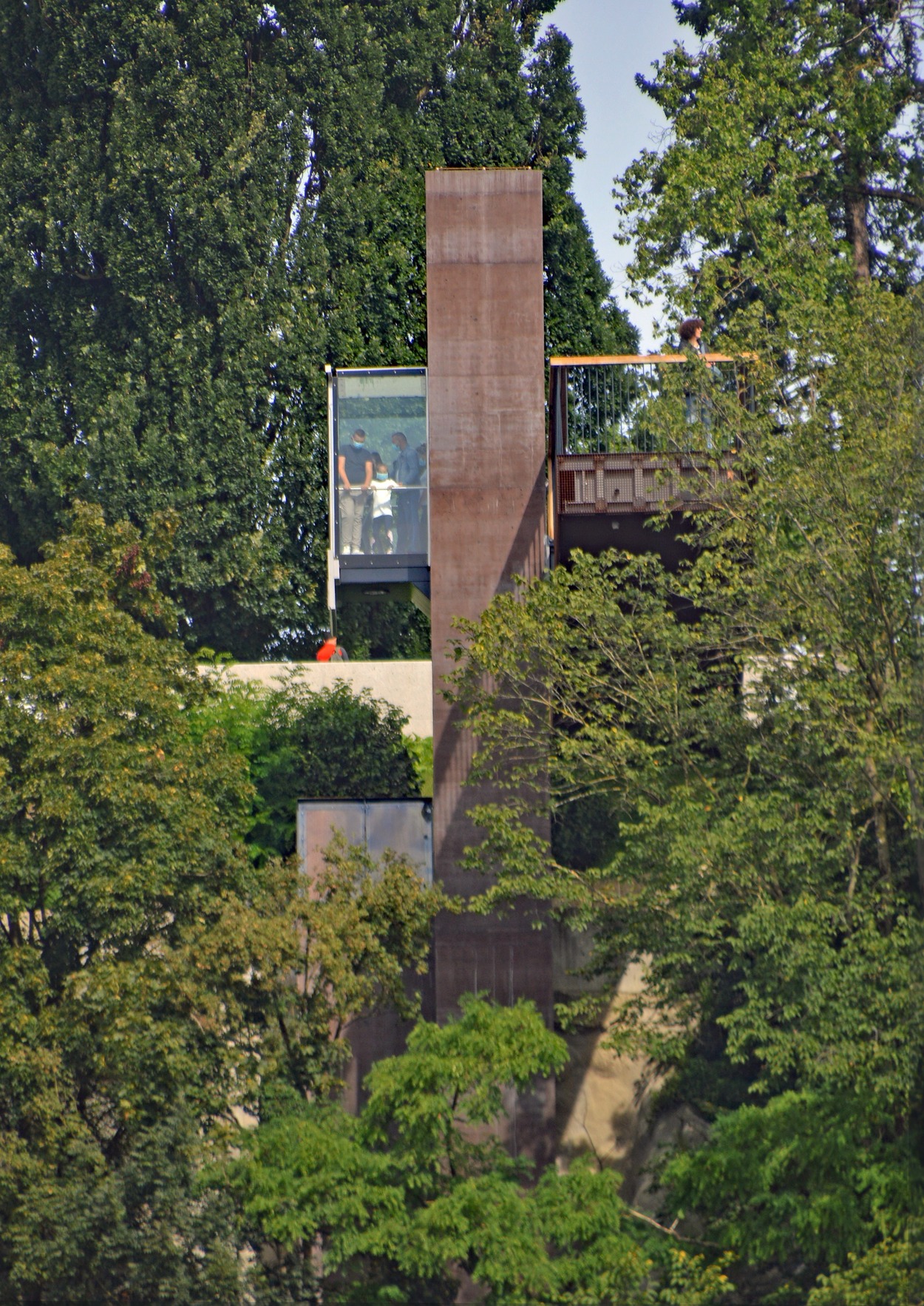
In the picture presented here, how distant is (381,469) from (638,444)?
10.6 ft

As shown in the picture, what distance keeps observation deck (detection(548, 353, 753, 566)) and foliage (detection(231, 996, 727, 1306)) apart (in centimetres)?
608

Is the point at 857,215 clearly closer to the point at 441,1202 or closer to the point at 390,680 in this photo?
the point at 390,680

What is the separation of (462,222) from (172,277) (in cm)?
1505

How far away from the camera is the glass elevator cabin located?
65.8 feet

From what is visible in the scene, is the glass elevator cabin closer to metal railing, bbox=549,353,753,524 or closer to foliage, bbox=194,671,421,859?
metal railing, bbox=549,353,753,524

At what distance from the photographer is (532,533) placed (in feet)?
63.8

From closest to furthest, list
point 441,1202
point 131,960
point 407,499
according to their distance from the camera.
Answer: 1. point 441,1202
2. point 131,960
3. point 407,499

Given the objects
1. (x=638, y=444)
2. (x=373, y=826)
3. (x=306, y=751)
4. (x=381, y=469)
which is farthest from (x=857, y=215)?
(x=373, y=826)

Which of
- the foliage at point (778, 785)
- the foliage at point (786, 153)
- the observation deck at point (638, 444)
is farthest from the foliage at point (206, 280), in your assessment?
the foliage at point (778, 785)

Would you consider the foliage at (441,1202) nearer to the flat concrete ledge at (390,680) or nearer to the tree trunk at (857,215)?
the flat concrete ledge at (390,680)

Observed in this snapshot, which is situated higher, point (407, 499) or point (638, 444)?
point (638, 444)

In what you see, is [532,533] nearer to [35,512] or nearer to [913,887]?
[913,887]

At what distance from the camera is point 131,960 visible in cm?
1686

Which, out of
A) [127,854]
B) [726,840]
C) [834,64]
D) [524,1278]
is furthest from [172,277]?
[524,1278]
